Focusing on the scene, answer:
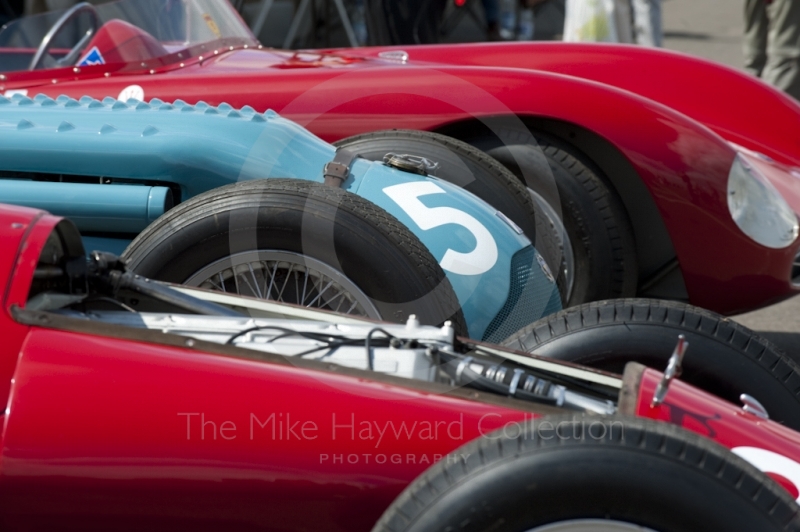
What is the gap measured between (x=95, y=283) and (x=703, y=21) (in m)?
12.8

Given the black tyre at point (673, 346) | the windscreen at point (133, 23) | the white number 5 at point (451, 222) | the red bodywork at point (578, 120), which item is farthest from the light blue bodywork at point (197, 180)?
the windscreen at point (133, 23)

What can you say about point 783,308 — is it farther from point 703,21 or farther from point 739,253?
point 703,21

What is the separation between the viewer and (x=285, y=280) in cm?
228

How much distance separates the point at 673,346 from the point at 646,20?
6144 mm

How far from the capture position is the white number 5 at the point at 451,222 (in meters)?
2.66

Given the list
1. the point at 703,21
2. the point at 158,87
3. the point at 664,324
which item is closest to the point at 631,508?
the point at 664,324

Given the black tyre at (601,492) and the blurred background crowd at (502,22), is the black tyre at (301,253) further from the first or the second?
the blurred background crowd at (502,22)

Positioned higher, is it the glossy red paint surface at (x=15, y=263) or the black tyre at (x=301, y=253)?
the black tyre at (x=301, y=253)

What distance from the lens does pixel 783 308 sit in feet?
14.3

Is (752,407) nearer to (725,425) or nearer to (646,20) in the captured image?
(725,425)

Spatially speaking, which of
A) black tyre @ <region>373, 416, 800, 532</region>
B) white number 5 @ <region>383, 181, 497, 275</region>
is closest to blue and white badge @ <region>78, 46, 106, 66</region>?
white number 5 @ <region>383, 181, 497, 275</region>

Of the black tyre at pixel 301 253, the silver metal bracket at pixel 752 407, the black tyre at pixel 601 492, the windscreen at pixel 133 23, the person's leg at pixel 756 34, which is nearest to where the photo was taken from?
the black tyre at pixel 601 492

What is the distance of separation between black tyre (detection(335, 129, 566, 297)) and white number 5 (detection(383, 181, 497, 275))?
0.29 metres

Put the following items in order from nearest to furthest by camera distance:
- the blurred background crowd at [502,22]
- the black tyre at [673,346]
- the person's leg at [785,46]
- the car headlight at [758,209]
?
the black tyre at [673,346] < the car headlight at [758,209] < the person's leg at [785,46] < the blurred background crowd at [502,22]
